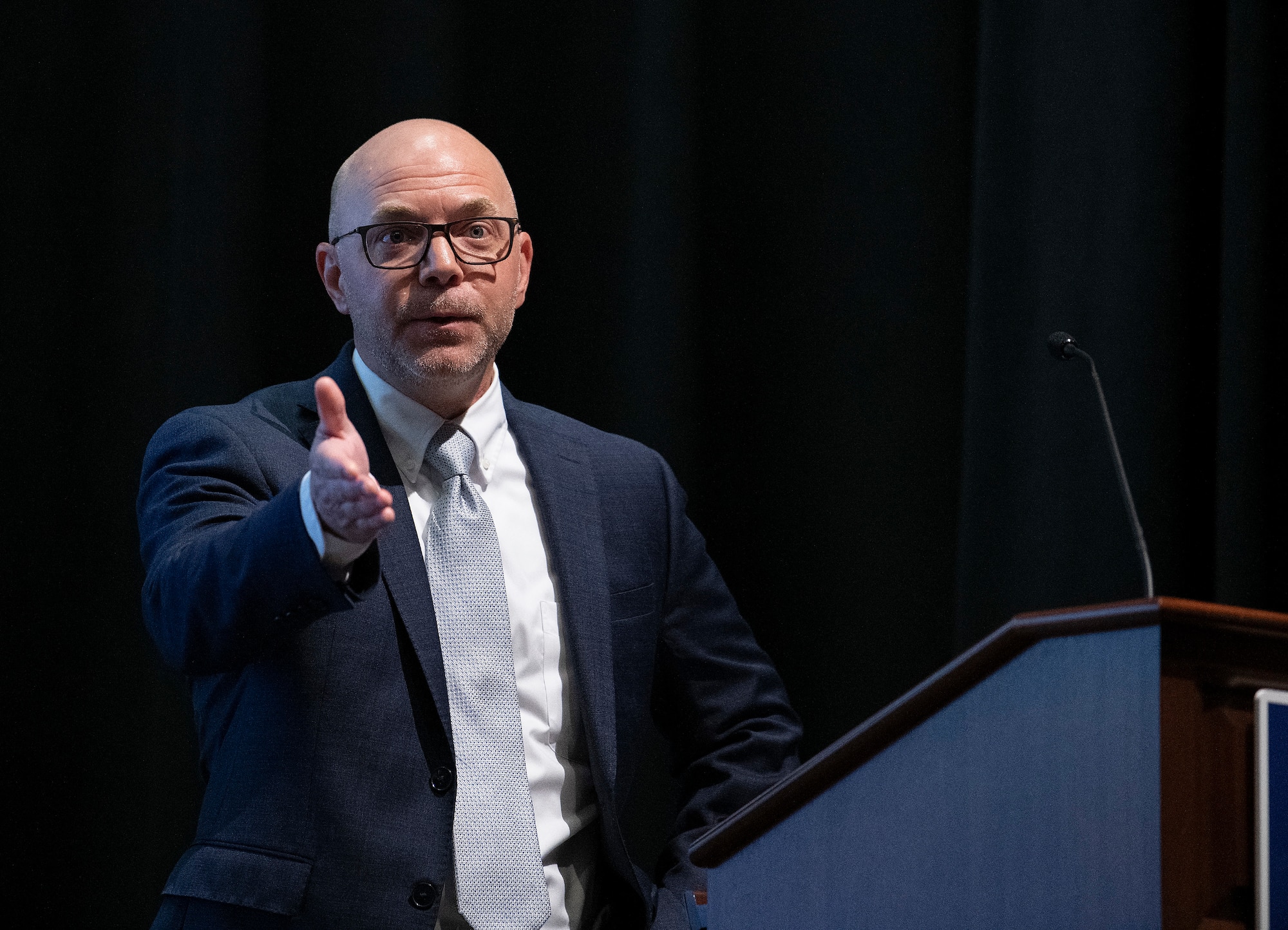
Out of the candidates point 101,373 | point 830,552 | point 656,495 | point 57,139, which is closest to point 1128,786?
point 656,495

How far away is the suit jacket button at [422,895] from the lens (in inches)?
61.2

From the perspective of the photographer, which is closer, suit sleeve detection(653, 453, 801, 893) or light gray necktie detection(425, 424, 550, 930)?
light gray necktie detection(425, 424, 550, 930)

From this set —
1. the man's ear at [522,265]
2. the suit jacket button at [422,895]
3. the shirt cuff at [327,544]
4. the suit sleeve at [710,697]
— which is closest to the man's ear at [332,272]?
the man's ear at [522,265]

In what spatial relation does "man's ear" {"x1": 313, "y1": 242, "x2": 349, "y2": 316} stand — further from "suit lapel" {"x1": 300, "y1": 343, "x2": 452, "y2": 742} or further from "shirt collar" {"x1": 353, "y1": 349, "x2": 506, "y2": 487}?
"suit lapel" {"x1": 300, "y1": 343, "x2": 452, "y2": 742}

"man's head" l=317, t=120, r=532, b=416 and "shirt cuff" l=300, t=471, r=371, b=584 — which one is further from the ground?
"man's head" l=317, t=120, r=532, b=416

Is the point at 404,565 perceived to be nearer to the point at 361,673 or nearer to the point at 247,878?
the point at 361,673

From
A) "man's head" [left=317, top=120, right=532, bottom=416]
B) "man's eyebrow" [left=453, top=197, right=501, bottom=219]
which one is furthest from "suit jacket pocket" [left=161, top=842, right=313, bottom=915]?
"man's eyebrow" [left=453, top=197, right=501, bottom=219]

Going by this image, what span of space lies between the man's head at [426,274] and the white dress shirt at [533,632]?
1.5 inches

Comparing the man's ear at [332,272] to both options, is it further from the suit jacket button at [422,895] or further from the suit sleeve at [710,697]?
the suit jacket button at [422,895]

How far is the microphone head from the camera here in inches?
67.2

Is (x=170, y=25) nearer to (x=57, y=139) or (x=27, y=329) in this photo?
(x=57, y=139)

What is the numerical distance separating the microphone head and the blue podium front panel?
676 mm

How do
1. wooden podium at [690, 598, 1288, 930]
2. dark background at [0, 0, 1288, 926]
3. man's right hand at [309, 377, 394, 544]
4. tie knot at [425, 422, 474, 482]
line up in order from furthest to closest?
1. dark background at [0, 0, 1288, 926]
2. tie knot at [425, 422, 474, 482]
3. man's right hand at [309, 377, 394, 544]
4. wooden podium at [690, 598, 1288, 930]

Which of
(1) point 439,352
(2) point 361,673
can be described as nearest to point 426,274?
(1) point 439,352
